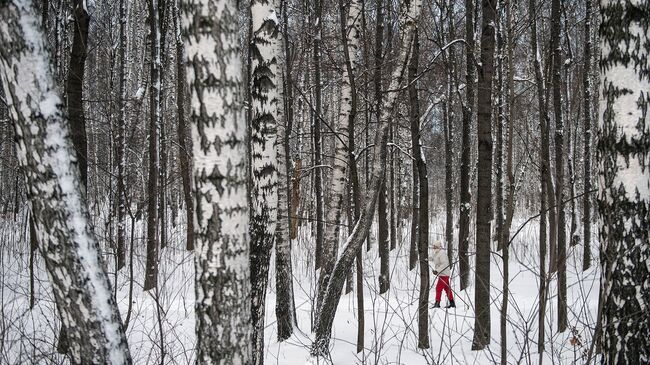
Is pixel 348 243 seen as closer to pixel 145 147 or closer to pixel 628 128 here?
pixel 628 128

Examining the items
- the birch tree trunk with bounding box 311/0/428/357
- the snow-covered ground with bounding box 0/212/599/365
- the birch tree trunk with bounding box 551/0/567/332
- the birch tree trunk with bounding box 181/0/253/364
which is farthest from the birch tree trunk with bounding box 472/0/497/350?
the birch tree trunk with bounding box 181/0/253/364

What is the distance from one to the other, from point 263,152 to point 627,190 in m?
2.58

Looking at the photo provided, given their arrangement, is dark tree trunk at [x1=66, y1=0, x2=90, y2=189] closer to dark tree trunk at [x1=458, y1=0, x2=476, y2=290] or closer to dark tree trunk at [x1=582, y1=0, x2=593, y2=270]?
dark tree trunk at [x1=458, y1=0, x2=476, y2=290]

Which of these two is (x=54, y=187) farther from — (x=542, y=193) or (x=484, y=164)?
(x=542, y=193)

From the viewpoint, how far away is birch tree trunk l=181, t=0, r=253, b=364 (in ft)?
7.50

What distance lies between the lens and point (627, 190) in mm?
2738

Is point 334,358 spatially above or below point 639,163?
below

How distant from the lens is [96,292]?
7.96 feet

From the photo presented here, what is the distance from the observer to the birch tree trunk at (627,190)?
268cm

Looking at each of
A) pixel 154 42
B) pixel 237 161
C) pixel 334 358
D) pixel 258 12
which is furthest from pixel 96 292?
pixel 154 42

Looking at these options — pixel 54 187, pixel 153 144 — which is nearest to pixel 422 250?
pixel 54 187

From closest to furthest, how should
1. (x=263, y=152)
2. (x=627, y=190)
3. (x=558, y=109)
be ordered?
(x=627, y=190), (x=263, y=152), (x=558, y=109)

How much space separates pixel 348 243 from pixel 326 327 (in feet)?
3.04

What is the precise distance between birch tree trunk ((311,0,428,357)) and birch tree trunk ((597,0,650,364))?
2.42 meters
